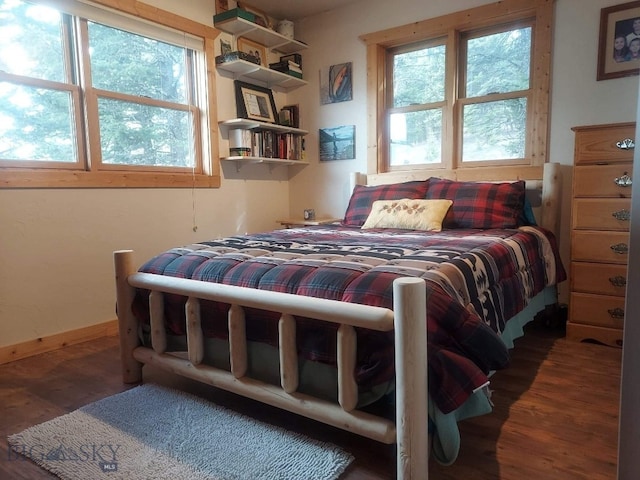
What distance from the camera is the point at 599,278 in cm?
231

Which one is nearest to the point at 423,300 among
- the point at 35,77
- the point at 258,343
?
the point at 258,343

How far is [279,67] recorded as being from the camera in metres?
3.66

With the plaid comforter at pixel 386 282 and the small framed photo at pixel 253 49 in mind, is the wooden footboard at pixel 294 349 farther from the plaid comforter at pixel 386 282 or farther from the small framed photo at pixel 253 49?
the small framed photo at pixel 253 49

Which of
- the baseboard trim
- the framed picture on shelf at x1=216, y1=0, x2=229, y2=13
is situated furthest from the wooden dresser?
the baseboard trim

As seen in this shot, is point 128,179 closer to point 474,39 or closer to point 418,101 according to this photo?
point 418,101

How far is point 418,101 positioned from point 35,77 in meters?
2.56

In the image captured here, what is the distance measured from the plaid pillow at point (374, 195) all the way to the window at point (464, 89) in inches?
18.5

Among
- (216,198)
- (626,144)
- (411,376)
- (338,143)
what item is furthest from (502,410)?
(338,143)

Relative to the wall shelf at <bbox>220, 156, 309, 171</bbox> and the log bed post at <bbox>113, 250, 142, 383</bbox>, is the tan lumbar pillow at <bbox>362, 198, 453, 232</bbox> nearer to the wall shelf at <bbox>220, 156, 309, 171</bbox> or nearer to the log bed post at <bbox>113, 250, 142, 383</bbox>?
the wall shelf at <bbox>220, 156, 309, 171</bbox>

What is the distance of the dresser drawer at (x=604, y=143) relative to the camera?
85.4 inches

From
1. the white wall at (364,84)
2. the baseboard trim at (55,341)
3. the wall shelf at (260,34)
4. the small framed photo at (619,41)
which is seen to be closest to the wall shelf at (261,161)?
the white wall at (364,84)

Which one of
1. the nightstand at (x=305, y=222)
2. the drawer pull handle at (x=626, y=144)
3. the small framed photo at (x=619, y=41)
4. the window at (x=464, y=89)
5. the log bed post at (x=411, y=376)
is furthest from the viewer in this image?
the nightstand at (x=305, y=222)

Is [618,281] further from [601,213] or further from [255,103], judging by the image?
[255,103]

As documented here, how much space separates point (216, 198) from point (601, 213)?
2.55m
